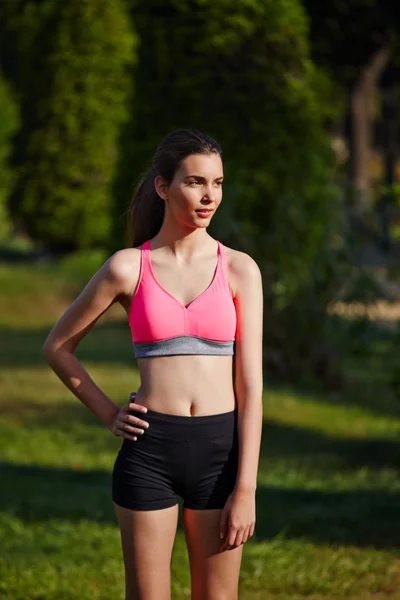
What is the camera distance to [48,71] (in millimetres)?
21812

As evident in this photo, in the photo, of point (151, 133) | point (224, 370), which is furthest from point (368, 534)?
point (151, 133)

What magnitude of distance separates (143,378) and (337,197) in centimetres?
818

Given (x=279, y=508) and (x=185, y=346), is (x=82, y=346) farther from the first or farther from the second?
(x=185, y=346)

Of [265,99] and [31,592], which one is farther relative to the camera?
[265,99]

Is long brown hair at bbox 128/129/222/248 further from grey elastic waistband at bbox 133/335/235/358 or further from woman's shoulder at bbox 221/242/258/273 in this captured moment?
grey elastic waistband at bbox 133/335/235/358

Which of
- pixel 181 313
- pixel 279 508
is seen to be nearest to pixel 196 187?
pixel 181 313

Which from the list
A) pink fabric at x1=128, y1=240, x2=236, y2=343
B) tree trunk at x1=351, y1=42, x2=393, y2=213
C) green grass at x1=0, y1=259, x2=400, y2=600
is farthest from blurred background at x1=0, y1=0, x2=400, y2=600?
tree trunk at x1=351, y1=42, x2=393, y2=213

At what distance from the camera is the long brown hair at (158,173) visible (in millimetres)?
3266

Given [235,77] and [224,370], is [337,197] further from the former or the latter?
[224,370]

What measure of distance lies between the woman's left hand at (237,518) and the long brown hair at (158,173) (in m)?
0.85

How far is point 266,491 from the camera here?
23.9 feet

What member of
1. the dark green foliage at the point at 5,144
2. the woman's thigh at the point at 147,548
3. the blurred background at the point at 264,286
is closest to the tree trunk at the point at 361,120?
the blurred background at the point at 264,286

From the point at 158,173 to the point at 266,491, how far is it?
4286 mm

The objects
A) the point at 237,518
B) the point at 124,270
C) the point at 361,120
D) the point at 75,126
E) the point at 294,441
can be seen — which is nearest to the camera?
the point at 237,518
